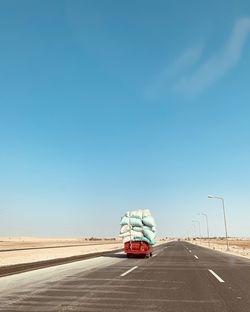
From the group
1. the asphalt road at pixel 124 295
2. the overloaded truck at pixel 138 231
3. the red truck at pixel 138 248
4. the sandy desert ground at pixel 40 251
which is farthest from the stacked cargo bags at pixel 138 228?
the asphalt road at pixel 124 295

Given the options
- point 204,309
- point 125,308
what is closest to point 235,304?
point 204,309

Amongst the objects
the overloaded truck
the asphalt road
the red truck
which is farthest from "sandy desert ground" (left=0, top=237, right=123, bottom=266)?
the asphalt road

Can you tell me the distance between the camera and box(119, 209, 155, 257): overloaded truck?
30.8 m

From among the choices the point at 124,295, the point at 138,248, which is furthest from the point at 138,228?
the point at 124,295

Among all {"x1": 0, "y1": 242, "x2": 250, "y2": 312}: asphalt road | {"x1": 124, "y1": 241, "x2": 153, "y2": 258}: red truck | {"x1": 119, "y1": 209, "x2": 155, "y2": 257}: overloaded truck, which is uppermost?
{"x1": 119, "y1": 209, "x2": 155, "y2": 257}: overloaded truck

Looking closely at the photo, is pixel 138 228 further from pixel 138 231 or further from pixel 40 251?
pixel 40 251

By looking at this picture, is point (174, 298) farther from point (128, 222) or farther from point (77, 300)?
point (128, 222)

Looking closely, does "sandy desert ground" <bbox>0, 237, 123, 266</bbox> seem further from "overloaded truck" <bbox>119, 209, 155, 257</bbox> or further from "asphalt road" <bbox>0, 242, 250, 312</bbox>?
"asphalt road" <bbox>0, 242, 250, 312</bbox>

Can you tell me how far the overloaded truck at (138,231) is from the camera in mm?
30828

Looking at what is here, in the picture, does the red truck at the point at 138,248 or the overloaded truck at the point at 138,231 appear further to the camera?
the red truck at the point at 138,248

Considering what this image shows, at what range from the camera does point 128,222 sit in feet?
102

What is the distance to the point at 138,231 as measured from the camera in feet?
101

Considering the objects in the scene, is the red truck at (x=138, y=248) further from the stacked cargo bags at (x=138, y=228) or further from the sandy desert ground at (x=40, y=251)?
the sandy desert ground at (x=40, y=251)

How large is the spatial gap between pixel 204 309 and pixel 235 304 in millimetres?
1101
